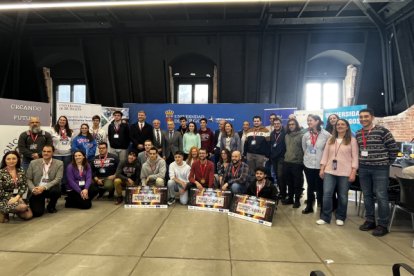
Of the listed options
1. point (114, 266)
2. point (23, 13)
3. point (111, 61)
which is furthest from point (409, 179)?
point (23, 13)

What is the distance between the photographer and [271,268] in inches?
93.4

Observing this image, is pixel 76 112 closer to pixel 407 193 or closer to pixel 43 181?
pixel 43 181

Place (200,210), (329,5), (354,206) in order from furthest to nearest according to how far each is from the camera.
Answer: (329,5) < (354,206) < (200,210)

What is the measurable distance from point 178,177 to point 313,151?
217 cm

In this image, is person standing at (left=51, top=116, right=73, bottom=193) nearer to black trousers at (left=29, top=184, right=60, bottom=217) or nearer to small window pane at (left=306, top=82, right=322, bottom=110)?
black trousers at (left=29, top=184, right=60, bottom=217)

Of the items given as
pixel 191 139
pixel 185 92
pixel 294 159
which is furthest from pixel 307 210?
pixel 185 92

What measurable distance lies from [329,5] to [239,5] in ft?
7.79

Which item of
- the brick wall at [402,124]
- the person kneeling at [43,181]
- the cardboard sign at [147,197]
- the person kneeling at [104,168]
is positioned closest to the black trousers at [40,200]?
the person kneeling at [43,181]

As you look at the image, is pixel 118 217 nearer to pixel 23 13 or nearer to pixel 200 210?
pixel 200 210

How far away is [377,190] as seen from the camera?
10.4ft

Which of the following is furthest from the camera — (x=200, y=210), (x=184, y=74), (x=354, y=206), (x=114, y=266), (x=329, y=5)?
(x=184, y=74)

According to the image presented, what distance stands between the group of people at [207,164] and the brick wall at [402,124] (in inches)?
137

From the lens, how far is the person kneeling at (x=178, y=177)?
4.47m

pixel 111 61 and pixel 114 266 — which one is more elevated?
pixel 111 61
